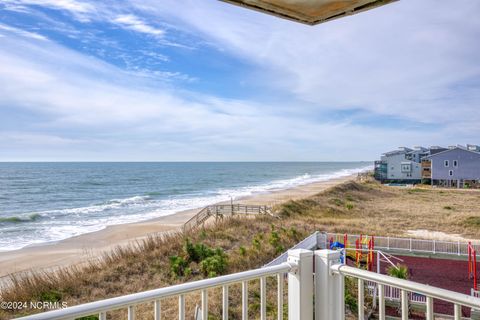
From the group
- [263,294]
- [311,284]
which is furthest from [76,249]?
[311,284]

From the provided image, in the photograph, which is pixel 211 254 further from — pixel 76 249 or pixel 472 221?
pixel 472 221

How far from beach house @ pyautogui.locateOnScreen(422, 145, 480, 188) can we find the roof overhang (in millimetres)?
44916

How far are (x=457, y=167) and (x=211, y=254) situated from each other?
39413mm

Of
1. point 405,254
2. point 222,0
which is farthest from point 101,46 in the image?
point 222,0

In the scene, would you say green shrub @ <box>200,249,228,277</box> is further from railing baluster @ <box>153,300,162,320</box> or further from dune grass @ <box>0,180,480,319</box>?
railing baluster @ <box>153,300,162,320</box>

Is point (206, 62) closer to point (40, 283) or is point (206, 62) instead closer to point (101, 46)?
point (101, 46)

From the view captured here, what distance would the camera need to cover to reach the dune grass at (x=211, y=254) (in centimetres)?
807

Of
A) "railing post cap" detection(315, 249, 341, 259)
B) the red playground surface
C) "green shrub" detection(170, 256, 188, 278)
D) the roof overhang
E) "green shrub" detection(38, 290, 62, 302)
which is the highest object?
the roof overhang

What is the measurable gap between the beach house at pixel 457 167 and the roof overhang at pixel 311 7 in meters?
44.9

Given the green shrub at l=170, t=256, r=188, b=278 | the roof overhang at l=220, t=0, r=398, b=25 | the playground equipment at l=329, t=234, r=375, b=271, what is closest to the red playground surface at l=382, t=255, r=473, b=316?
the playground equipment at l=329, t=234, r=375, b=271

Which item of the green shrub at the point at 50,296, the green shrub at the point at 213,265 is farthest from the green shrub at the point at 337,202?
the green shrub at the point at 50,296

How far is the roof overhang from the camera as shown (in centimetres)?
160

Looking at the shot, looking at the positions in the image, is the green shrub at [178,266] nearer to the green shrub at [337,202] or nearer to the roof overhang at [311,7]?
the roof overhang at [311,7]

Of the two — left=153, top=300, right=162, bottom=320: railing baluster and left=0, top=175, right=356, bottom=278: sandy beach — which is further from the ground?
left=153, top=300, right=162, bottom=320: railing baluster
